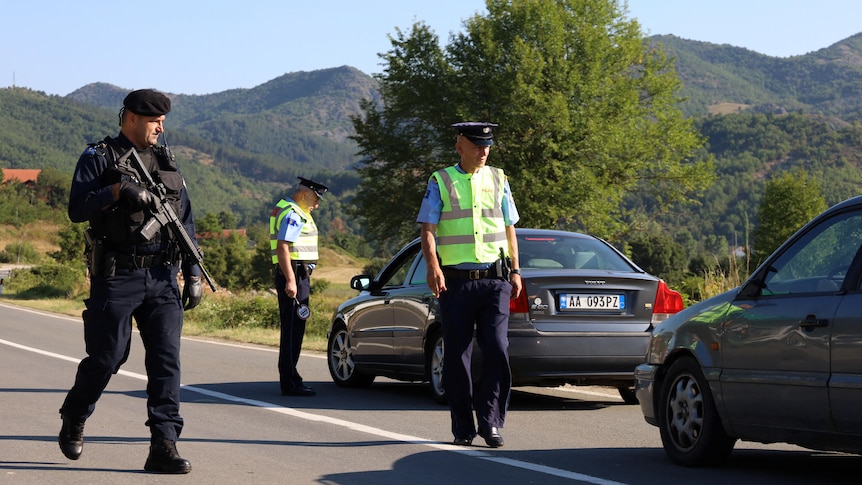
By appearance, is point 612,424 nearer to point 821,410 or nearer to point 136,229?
point 821,410

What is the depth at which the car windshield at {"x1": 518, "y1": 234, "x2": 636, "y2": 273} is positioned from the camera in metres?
10.5

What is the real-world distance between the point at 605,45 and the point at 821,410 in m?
49.8

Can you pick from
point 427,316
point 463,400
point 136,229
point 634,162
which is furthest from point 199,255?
point 634,162

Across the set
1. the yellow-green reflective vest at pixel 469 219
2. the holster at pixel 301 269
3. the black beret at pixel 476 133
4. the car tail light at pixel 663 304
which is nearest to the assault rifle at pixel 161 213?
the yellow-green reflective vest at pixel 469 219

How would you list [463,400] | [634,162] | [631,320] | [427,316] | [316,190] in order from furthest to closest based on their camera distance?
[634,162], [316,190], [427,316], [631,320], [463,400]

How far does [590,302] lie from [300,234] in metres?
3.18

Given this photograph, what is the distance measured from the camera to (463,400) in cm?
809

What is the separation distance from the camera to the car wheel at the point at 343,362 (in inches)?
484

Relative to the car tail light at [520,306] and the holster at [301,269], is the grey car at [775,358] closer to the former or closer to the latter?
the car tail light at [520,306]

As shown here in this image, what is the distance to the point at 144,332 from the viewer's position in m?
6.84

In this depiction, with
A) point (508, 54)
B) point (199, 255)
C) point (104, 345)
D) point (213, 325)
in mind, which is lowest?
point (213, 325)

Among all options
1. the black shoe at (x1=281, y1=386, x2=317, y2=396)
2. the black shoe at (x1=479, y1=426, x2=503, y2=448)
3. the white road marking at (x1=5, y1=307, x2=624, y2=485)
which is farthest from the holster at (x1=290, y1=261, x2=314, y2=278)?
the black shoe at (x1=479, y1=426, x2=503, y2=448)

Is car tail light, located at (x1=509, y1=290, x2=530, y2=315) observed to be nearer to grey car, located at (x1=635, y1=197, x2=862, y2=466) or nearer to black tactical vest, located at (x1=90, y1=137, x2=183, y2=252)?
grey car, located at (x1=635, y1=197, x2=862, y2=466)

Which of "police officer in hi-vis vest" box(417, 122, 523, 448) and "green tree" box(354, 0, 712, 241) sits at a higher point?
"green tree" box(354, 0, 712, 241)
